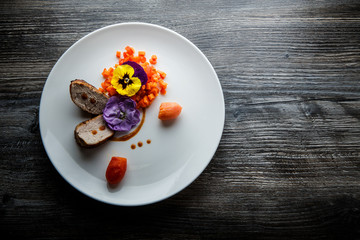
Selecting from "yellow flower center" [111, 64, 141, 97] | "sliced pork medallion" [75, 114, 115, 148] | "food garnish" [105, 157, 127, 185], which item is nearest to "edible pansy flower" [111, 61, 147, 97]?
"yellow flower center" [111, 64, 141, 97]

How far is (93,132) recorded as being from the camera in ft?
5.60

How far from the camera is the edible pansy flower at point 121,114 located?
5.66ft

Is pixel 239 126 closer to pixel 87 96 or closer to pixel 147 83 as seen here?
pixel 147 83

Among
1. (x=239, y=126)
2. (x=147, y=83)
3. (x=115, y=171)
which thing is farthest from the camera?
(x=239, y=126)

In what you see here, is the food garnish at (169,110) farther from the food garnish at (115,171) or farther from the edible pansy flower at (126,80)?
the food garnish at (115,171)

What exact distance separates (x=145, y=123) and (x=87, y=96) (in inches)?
17.5

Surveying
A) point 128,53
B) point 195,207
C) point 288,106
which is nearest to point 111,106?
point 128,53

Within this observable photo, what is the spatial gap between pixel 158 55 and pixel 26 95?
108 cm

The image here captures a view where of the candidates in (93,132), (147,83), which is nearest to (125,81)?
(147,83)

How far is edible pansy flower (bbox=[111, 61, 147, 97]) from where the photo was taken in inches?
66.6

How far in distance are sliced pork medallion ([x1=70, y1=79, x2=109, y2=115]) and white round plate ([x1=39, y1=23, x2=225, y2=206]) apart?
7 centimetres

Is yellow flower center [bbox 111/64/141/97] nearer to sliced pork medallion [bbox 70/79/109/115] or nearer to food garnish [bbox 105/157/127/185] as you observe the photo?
sliced pork medallion [bbox 70/79/109/115]

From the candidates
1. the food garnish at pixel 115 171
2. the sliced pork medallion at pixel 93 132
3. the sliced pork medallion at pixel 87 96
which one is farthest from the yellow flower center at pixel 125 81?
the food garnish at pixel 115 171

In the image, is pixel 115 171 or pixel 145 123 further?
pixel 145 123
